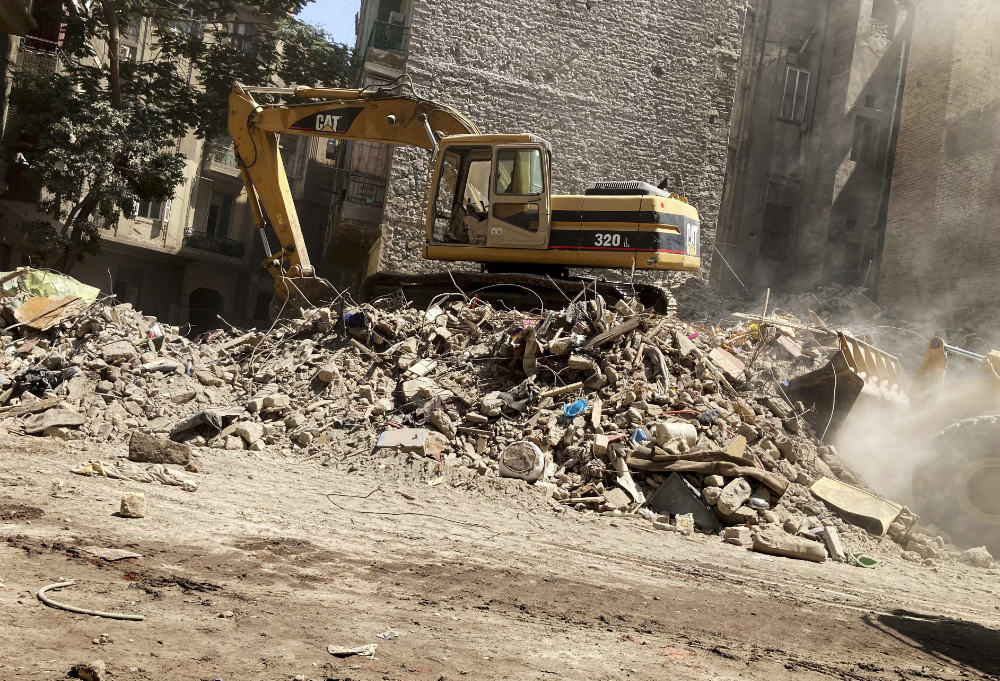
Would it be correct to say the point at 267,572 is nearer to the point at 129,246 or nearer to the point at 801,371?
the point at 801,371

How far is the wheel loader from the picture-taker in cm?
786

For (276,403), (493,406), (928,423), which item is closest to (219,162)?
(276,403)

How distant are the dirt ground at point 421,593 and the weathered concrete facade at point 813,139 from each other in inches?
873

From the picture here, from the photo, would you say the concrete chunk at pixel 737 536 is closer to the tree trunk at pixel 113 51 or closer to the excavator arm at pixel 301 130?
the excavator arm at pixel 301 130

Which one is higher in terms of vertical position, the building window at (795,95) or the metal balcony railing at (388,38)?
the building window at (795,95)

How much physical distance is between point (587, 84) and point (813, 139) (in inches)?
477

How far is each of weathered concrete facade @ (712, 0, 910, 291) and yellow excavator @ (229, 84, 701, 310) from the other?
16445 mm

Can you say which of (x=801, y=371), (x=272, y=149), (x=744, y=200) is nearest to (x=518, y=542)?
(x=801, y=371)

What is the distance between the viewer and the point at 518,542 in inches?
248

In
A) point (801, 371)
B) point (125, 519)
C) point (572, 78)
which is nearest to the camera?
point (125, 519)

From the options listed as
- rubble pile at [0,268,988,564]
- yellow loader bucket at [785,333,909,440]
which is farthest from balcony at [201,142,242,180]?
yellow loader bucket at [785,333,909,440]

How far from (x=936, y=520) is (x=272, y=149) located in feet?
34.1

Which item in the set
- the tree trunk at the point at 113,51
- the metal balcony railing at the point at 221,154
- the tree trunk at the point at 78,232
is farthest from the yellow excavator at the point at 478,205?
the metal balcony railing at the point at 221,154

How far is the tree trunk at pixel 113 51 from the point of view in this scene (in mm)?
19391
